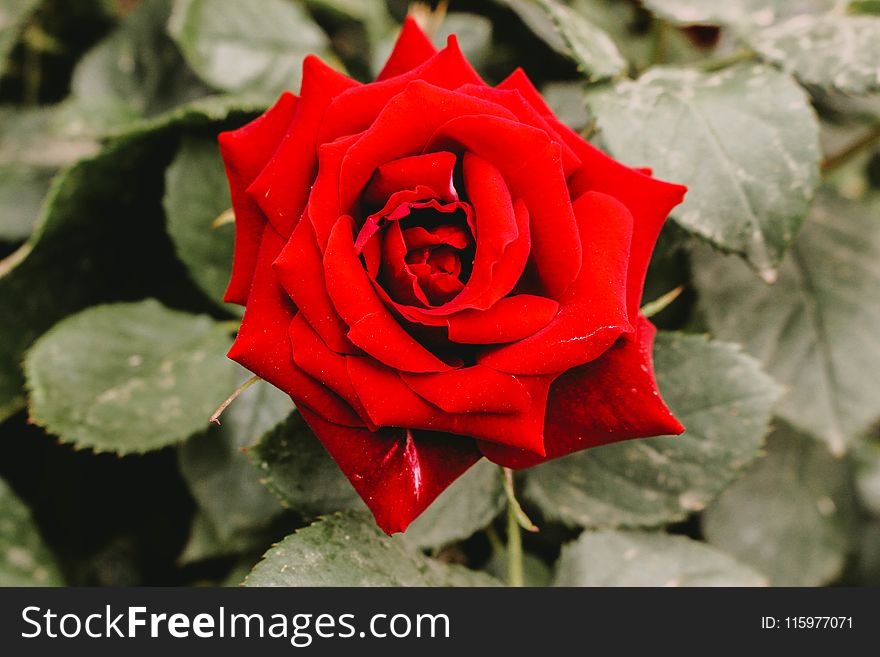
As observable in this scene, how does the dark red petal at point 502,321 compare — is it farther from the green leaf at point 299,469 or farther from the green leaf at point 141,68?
the green leaf at point 141,68

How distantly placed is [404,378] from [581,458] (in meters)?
0.30

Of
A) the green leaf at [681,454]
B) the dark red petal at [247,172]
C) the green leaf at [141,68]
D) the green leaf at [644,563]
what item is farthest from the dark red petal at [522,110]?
the green leaf at [141,68]

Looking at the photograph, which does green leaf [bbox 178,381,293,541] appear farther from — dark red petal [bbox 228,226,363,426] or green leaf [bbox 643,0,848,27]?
green leaf [bbox 643,0,848,27]

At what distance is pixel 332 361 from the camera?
352mm

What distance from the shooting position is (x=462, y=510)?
56cm

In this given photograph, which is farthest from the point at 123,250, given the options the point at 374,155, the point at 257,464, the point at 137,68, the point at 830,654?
the point at 830,654

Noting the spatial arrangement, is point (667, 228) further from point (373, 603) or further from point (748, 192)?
point (373, 603)

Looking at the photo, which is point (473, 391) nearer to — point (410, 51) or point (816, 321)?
point (410, 51)

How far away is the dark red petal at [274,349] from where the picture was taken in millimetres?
363

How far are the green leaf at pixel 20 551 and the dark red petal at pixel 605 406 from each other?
19.4 inches

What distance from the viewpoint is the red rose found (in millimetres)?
350

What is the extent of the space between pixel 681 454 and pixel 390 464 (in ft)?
0.95

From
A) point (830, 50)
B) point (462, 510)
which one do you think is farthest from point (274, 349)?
point (830, 50)

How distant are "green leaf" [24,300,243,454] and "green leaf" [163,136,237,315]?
0.06 meters
